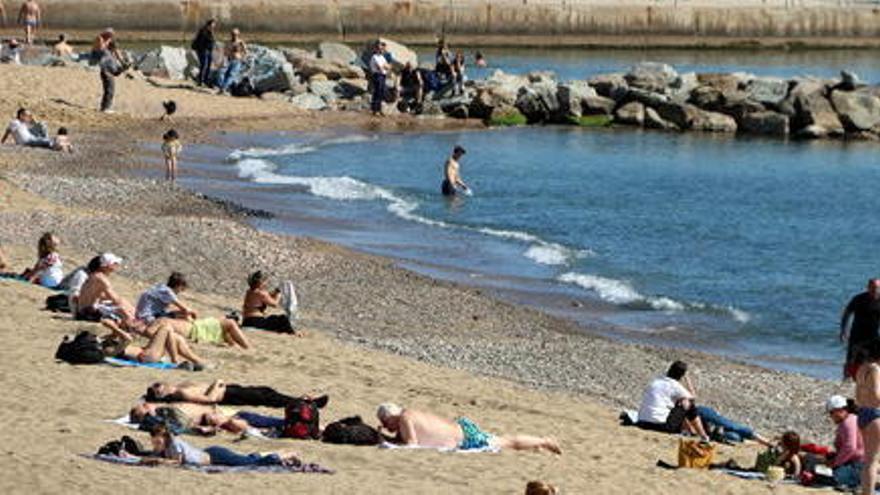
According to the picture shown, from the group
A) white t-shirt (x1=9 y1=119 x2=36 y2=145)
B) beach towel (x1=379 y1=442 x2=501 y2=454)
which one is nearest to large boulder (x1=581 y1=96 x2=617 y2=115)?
white t-shirt (x1=9 y1=119 x2=36 y2=145)

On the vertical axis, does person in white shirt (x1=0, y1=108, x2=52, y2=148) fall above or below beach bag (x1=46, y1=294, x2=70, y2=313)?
below

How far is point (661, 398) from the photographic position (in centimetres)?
1845

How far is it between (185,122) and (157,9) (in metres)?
26.2

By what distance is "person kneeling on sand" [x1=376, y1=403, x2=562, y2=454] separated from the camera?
16.1m

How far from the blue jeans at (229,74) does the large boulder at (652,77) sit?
1180cm

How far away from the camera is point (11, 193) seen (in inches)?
1213

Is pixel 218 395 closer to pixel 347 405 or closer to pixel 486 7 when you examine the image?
pixel 347 405

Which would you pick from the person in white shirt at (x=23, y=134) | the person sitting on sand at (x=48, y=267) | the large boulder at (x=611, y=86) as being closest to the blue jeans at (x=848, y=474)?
the person sitting on sand at (x=48, y=267)

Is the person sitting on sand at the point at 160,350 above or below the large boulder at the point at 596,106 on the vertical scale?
above

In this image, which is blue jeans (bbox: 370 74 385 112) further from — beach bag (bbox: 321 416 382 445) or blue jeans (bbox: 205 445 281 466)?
blue jeans (bbox: 205 445 281 466)

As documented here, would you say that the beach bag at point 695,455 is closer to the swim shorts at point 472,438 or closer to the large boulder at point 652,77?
the swim shorts at point 472,438

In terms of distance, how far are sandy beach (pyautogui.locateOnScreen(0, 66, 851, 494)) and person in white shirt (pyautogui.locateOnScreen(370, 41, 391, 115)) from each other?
14.5 meters

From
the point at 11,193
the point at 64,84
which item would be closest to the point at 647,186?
the point at 64,84

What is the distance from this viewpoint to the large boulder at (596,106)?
56031mm
